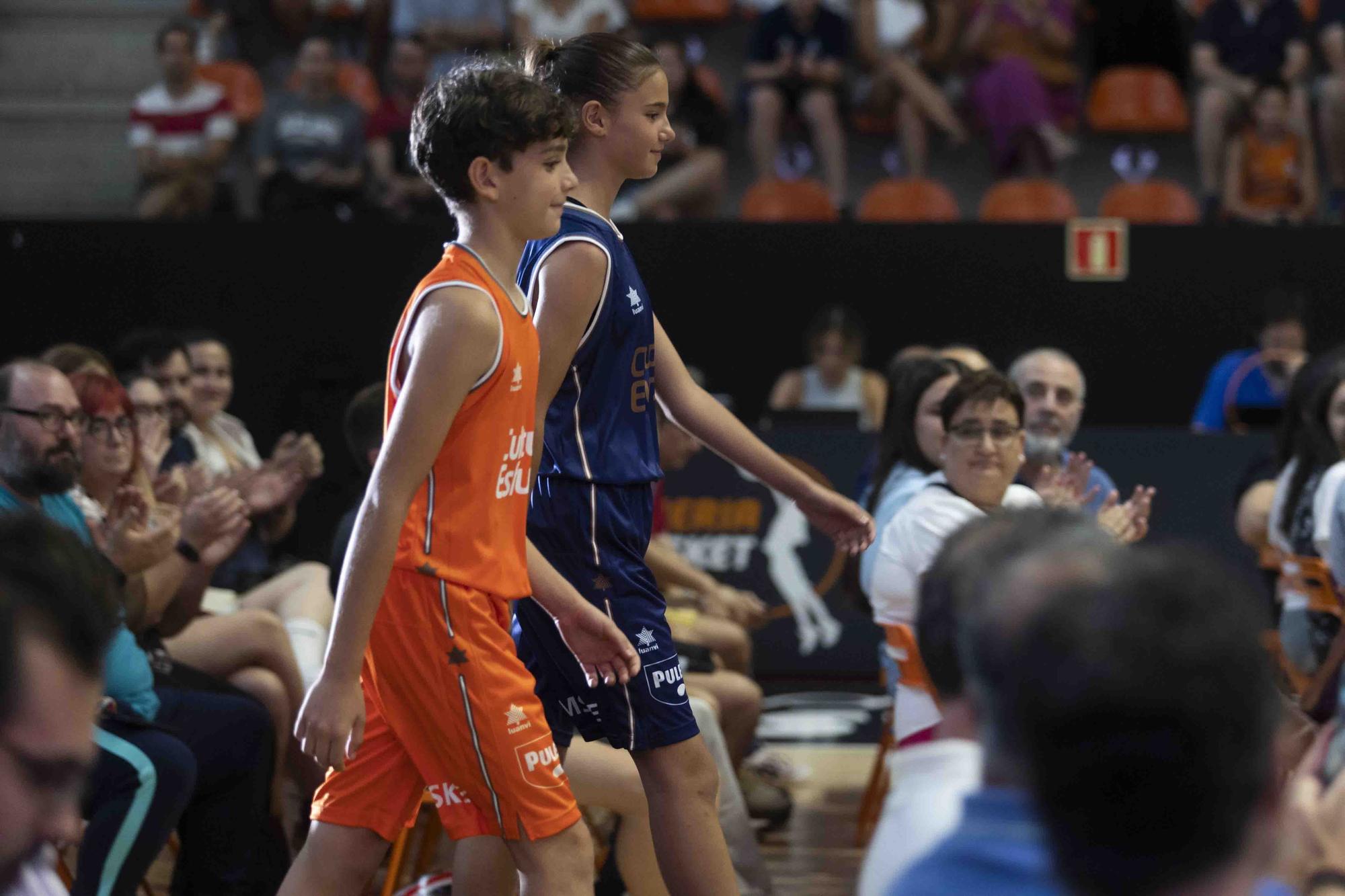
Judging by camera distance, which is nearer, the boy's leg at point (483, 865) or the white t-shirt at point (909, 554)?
the boy's leg at point (483, 865)

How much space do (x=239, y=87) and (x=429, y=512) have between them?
8.12m

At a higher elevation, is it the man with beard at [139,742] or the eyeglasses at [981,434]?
the eyeglasses at [981,434]

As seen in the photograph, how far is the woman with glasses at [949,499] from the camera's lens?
3.66 m

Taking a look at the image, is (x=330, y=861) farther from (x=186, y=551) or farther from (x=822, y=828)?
(x=822, y=828)

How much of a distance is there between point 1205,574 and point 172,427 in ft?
16.5

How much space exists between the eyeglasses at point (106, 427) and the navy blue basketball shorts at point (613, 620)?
5.99ft

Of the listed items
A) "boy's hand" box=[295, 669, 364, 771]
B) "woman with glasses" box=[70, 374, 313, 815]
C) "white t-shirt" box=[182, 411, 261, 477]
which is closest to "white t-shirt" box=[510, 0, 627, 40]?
"white t-shirt" box=[182, 411, 261, 477]

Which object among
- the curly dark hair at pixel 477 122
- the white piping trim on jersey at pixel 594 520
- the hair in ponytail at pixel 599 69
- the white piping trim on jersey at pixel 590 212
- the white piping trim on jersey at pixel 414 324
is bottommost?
the white piping trim on jersey at pixel 594 520

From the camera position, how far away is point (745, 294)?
9008mm

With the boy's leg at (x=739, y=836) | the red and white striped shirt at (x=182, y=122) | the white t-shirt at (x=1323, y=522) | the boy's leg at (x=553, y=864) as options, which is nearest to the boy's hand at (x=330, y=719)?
the boy's leg at (x=553, y=864)

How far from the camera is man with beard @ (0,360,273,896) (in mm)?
3385

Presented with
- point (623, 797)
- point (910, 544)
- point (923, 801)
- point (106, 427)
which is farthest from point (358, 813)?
point (106, 427)

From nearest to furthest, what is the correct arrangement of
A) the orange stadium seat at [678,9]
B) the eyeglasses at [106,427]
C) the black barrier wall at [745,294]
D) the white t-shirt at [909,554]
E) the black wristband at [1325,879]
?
the black wristband at [1325,879] → the white t-shirt at [909,554] → the eyeglasses at [106,427] → the black barrier wall at [745,294] → the orange stadium seat at [678,9]

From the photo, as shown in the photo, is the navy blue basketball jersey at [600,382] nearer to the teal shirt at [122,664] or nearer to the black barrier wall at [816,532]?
the teal shirt at [122,664]
